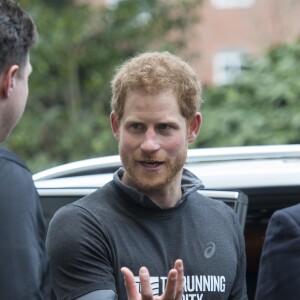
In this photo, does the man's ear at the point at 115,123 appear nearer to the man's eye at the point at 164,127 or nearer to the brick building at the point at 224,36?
the man's eye at the point at 164,127

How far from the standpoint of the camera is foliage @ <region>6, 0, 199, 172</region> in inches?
659

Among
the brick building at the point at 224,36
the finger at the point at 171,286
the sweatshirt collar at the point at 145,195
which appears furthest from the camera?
the brick building at the point at 224,36

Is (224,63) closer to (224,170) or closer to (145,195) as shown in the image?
(224,170)

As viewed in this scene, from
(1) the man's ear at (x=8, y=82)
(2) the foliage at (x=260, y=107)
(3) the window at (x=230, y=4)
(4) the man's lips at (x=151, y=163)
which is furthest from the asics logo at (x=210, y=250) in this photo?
(3) the window at (x=230, y=4)

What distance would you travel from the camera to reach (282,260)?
313cm

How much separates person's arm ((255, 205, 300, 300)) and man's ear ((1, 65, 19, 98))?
1037mm

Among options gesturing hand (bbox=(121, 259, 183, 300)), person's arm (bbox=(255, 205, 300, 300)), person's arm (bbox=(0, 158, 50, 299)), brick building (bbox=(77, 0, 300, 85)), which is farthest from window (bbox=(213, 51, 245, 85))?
person's arm (bbox=(0, 158, 50, 299))

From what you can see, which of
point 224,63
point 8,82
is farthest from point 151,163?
point 224,63

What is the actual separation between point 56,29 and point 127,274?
→ 47.9 ft

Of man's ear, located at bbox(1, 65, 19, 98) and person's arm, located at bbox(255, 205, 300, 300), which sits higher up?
man's ear, located at bbox(1, 65, 19, 98)

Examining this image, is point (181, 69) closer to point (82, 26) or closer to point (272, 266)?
point (272, 266)

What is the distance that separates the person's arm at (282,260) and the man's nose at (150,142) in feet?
1.48

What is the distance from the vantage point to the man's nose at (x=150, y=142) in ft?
10.9

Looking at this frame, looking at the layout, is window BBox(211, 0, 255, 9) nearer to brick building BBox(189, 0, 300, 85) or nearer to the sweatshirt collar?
brick building BBox(189, 0, 300, 85)
